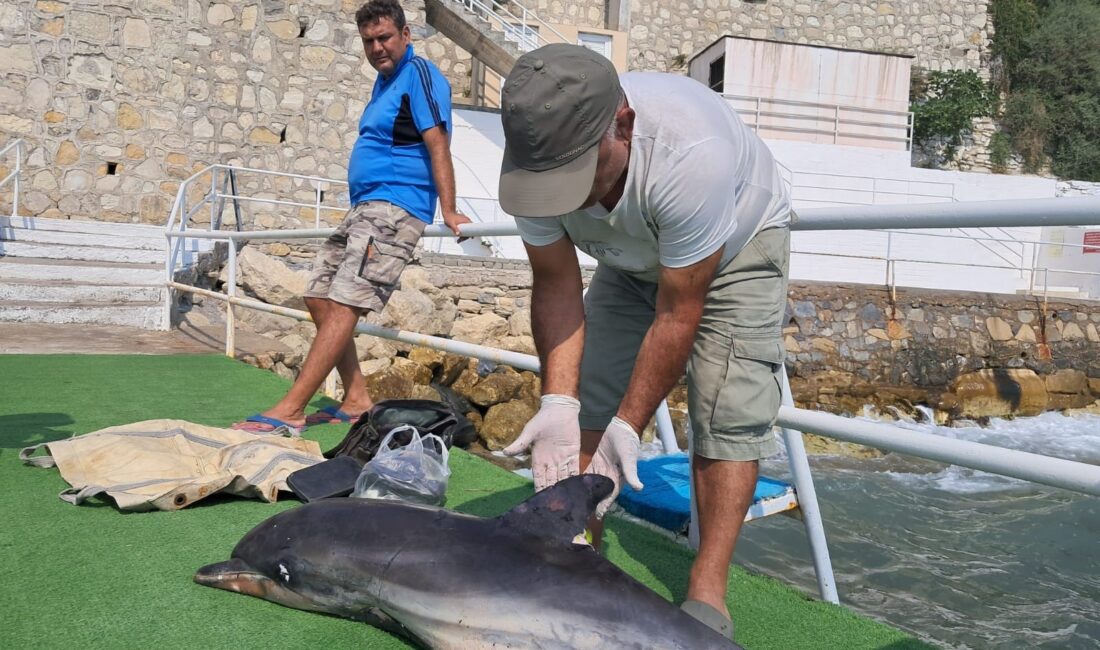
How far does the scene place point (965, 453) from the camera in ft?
5.37

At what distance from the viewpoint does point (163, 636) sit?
1683 mm

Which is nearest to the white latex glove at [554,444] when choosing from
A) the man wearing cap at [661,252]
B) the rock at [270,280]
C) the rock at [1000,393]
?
the man wearing cap at [661,252]

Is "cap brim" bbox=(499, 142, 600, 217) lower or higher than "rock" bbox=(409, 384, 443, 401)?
higher

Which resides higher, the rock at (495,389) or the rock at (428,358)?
the rock at (428,358)

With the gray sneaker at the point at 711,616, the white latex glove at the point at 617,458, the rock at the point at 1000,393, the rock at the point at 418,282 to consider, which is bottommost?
the rock at the point at 1000,393

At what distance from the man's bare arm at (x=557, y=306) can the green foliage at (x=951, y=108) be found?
21.5 meters

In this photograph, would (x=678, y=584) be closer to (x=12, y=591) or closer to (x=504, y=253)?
(x=12, y=591)

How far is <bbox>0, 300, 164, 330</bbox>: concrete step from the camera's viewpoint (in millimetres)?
7136

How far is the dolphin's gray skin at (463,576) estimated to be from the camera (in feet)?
4.90

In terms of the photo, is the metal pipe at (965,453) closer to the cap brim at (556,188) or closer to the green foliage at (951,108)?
the cap brim at (556,188)

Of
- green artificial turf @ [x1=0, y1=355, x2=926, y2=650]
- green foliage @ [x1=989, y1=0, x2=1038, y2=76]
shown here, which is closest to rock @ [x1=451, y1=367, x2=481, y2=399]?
green artificial turf @ [x1=0, y1=355, x2=926, y2=650]

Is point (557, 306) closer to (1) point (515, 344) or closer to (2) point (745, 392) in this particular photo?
(2) point (745, 392)

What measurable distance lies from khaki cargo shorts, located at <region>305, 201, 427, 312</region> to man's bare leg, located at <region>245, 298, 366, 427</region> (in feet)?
0.26

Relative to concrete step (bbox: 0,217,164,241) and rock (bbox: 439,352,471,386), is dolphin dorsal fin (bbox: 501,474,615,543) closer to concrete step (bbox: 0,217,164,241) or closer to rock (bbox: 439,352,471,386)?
rock (bbox: 439,352,471,386)
